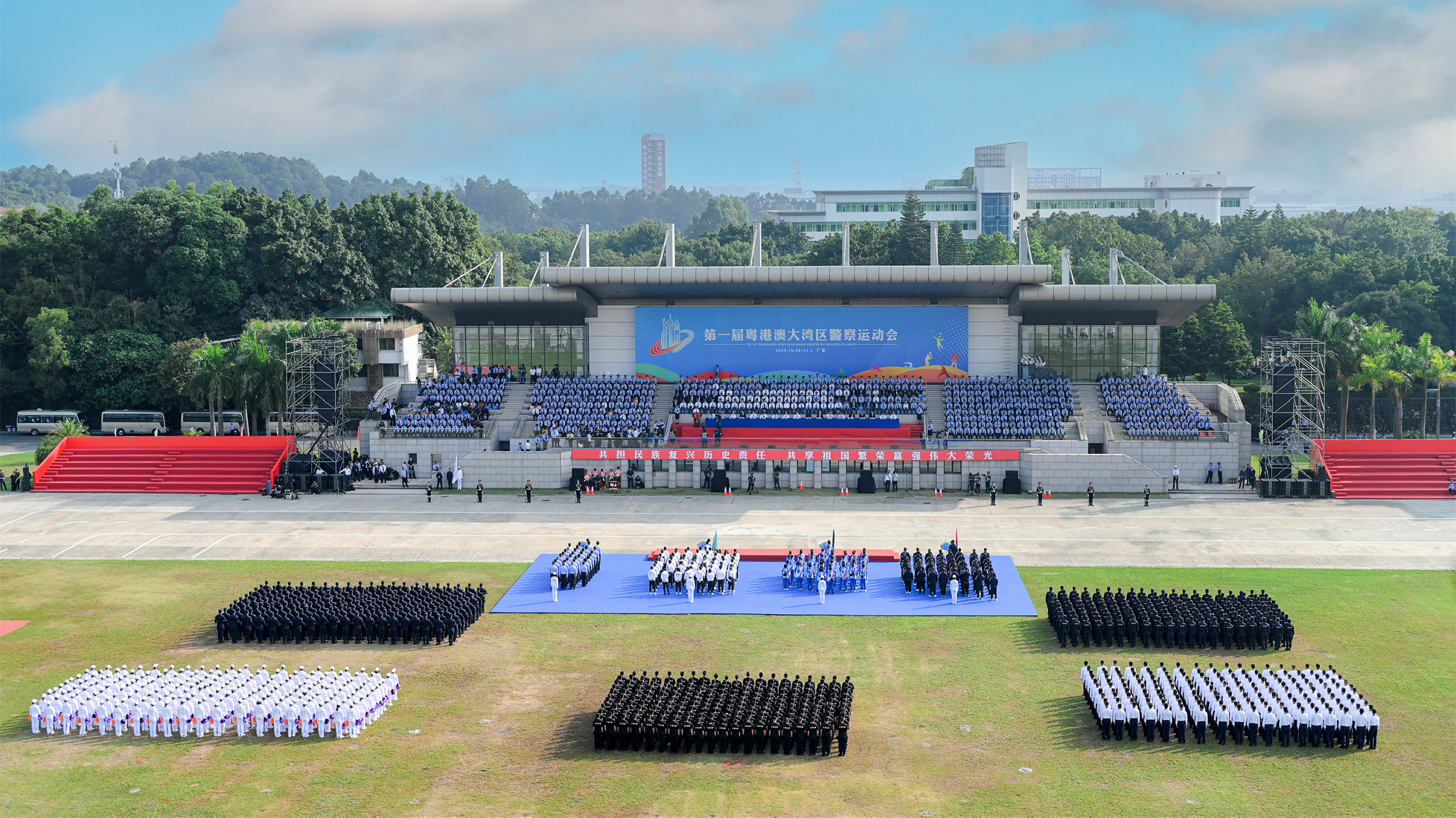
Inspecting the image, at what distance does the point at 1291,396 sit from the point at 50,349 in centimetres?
7182

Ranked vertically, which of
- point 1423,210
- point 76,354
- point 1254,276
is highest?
point 1423,210

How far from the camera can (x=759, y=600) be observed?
107ft

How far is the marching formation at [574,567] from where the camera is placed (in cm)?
3338

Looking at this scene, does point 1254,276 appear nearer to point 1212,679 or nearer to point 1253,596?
point 1253,596

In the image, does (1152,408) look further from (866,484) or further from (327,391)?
(327,391)

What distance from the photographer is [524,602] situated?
1271 inches

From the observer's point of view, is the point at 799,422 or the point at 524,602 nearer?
the point at 524,602

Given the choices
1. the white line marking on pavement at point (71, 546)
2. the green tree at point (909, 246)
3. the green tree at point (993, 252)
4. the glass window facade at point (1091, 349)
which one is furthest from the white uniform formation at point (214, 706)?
the green tree at point (993, 252)

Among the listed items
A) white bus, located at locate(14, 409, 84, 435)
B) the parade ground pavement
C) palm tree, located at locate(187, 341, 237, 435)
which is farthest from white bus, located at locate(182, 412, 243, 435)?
the parade ground pavement

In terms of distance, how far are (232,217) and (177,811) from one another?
6745 centimetres

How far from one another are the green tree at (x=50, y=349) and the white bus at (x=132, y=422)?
13.5 ft

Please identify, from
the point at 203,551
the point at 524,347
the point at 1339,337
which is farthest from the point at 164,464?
the point at 1339,337

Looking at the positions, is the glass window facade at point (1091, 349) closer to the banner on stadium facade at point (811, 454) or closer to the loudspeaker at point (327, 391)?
the banner on stadium facade at point (811, 454)

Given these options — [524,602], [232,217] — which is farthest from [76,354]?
[524,602]
